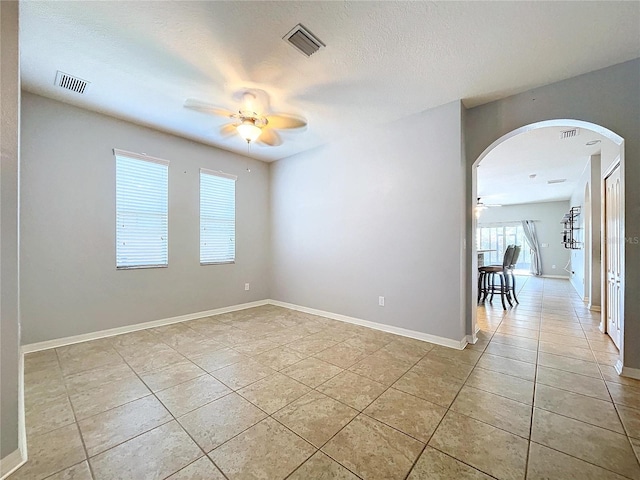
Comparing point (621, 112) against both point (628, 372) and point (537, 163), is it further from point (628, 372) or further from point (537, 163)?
point (537, 163)

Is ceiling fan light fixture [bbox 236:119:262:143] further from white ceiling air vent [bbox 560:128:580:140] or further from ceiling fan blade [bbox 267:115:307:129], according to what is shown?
white ceiling air vent [bbox 560:128:580:140]

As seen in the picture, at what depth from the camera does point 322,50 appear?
2.26 m

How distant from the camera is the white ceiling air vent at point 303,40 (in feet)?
6.75

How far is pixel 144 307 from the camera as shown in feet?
12.4

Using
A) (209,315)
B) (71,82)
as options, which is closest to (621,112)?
(71,82)

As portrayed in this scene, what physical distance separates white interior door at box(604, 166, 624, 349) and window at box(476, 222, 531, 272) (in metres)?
7.96

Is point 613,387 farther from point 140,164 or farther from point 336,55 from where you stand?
point 140,164

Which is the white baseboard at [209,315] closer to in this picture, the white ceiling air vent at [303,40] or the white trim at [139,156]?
the white trim at [139,156]

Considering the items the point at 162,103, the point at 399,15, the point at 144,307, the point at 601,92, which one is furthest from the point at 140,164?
the point at 601,92

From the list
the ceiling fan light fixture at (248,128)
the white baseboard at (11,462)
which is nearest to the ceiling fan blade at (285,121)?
the ceiling fan light fixture at (248,128)

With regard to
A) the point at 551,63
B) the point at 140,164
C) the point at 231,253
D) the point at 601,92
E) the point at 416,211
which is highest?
the point at 551,63

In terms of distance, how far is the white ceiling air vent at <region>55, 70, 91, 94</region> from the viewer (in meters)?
2.65

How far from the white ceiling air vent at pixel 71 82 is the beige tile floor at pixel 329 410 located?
2.86 m

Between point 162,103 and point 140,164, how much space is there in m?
1.08
